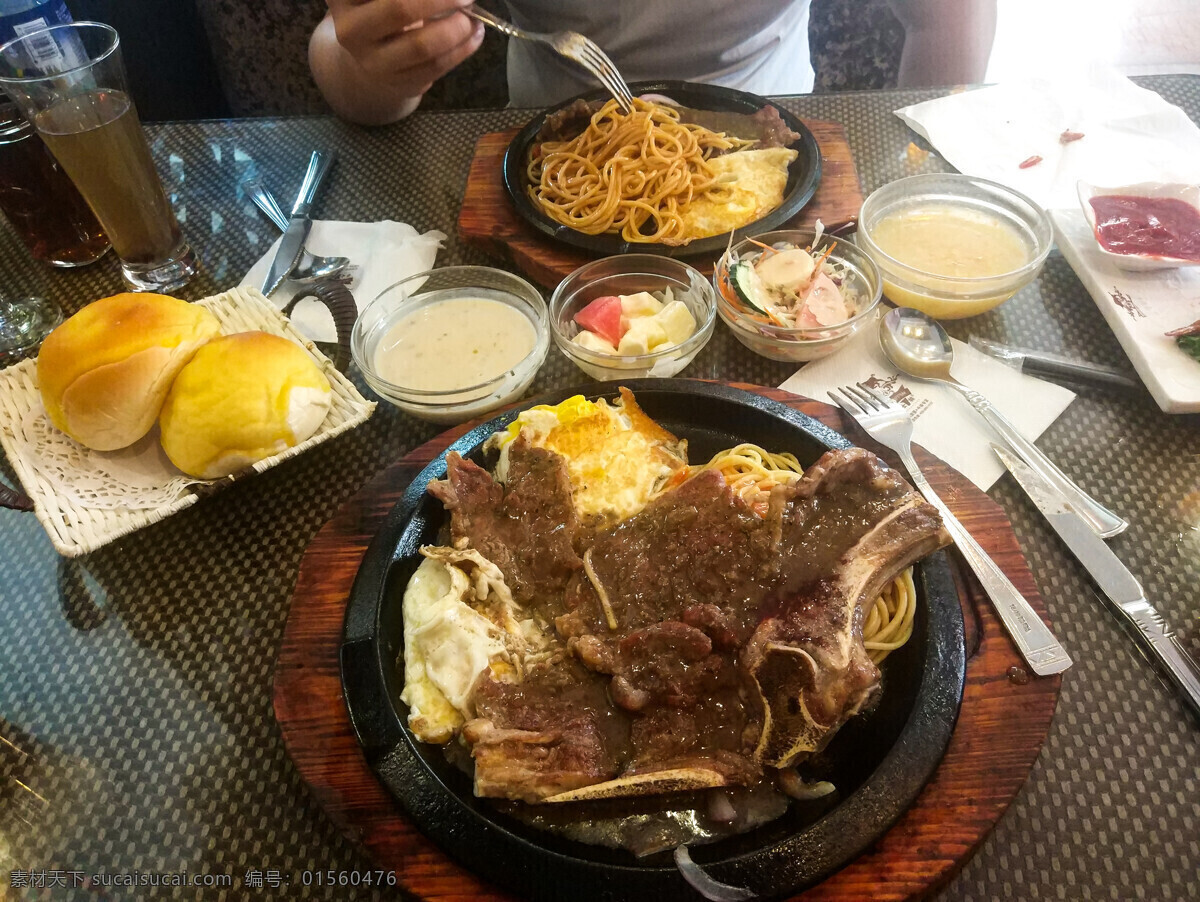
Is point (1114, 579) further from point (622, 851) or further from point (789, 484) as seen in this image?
point (622, 851)

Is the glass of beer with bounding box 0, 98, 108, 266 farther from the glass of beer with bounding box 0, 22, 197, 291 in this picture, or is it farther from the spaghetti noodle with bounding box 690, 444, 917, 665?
the spaghetti noodle with bounding box 690, 444, 917, 665

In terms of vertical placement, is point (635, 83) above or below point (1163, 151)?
above

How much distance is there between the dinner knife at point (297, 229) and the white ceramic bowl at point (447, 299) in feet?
1.92

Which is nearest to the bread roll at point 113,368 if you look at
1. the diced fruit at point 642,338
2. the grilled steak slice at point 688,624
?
the grilled steak slice at point 688,624

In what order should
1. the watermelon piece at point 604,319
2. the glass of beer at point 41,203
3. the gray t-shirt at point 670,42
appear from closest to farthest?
the watermelon piece at point 604,319 → the glass of beer at point 41,203 → the gray t-shirt at point 670,42

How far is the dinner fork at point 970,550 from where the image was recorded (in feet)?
5.72

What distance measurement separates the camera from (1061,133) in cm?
339

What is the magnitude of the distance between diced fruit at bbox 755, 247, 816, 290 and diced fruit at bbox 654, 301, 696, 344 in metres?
0.34

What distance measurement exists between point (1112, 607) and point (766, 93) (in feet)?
10.4

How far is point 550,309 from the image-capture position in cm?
271

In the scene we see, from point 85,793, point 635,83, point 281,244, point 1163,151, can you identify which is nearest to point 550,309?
point 281,244

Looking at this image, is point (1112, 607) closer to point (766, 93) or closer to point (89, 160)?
point (766, 93)

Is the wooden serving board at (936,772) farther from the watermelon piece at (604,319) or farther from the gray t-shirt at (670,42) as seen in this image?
the gray t-shirt at (670,42)

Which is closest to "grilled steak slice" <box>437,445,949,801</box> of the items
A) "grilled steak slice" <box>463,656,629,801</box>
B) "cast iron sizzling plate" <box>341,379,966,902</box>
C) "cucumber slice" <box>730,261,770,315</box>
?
"grilled steak slice" <box>463,656,629,801</box>
